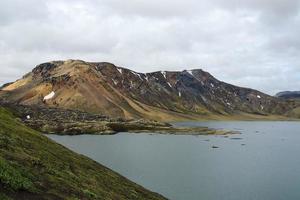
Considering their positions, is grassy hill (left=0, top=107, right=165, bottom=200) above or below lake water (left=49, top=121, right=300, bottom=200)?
above

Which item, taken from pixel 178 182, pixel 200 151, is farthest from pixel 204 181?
pixel 200 151

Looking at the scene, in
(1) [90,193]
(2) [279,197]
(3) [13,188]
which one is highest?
(3) [13,188]

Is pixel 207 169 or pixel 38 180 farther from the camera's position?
pixel 207 169

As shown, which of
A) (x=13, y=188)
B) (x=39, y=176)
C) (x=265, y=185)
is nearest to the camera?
(x=13, y=188)

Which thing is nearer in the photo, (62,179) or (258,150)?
(62,179)

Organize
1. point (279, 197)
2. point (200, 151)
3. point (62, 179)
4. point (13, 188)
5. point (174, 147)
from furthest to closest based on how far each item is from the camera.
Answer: point (174, 147) → point (200, 151) → point (279, 197) → point (62, 179) → point (13, 188)

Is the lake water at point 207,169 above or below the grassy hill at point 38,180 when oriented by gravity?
below

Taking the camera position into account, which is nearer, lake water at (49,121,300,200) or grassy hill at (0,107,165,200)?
grassy hill at (0,107,165,200)

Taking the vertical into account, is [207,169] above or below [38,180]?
below

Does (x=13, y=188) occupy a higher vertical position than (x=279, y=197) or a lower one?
higher

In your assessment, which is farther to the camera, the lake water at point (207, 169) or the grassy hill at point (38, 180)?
the lake water at point (207, 169)

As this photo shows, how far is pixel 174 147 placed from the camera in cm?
16100

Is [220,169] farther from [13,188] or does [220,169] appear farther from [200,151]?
[13,188]

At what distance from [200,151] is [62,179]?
4709 inches
